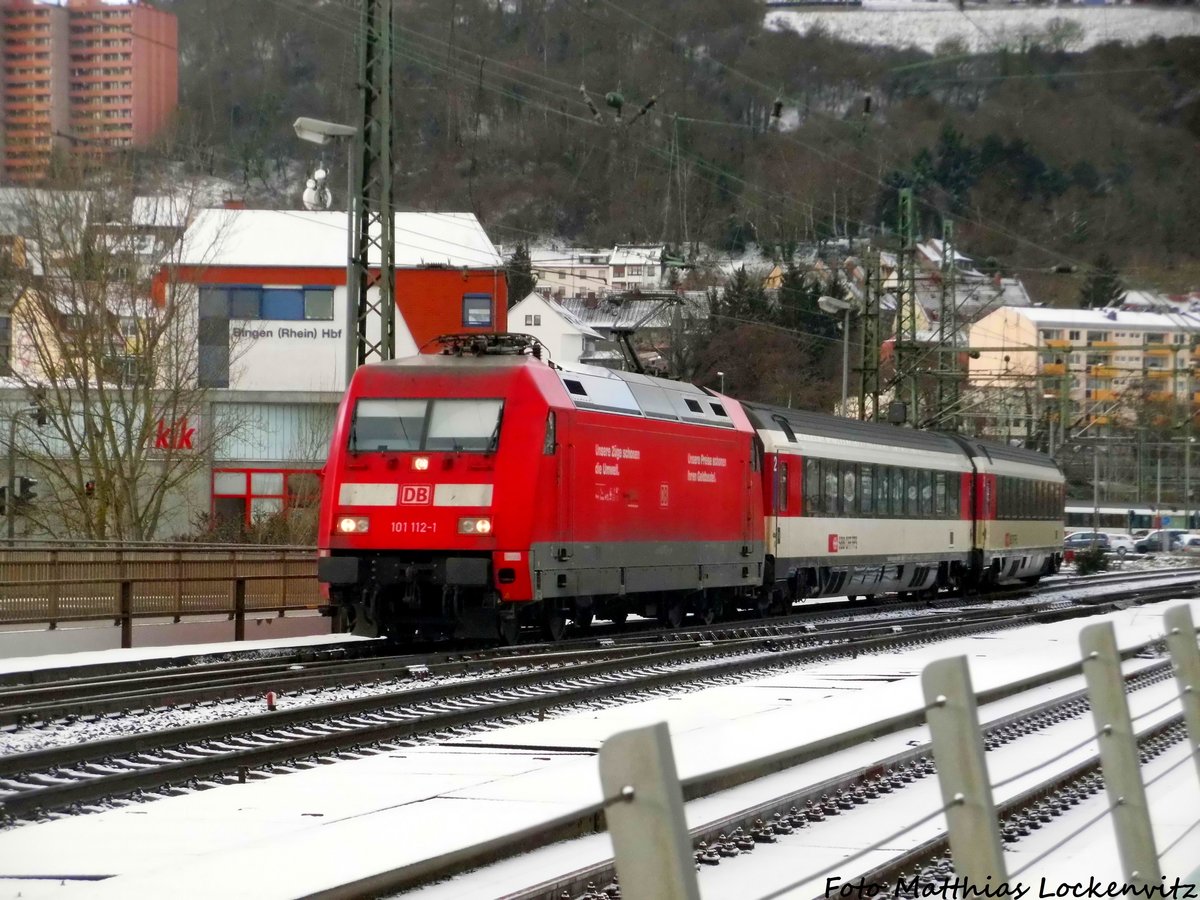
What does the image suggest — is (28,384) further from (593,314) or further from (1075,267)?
(593,314)

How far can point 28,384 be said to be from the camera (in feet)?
112

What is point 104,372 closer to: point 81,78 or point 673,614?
point 673,614

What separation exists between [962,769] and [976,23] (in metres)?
30.8

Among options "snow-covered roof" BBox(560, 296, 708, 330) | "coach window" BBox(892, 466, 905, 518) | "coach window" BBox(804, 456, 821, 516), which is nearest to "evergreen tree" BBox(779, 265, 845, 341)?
"snow-covered roof" BBox(560, 296, 708, 330)

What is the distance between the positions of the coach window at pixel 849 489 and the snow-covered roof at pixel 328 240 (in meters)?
30.6

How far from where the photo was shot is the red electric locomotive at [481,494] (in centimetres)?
1964

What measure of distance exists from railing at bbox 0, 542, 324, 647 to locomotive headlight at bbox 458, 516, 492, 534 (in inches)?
178

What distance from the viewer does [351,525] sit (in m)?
20.3

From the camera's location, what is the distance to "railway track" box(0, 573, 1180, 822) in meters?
10.1

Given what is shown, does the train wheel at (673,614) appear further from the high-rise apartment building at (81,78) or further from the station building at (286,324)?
the high-rise apartment building at (81,78)

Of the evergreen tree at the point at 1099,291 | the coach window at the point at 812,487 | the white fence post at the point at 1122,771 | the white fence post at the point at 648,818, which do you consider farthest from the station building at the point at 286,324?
the white fence post at the point at 648,818

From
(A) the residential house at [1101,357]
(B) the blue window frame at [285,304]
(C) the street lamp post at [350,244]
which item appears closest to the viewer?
(C) the street lamp post at [350,244]

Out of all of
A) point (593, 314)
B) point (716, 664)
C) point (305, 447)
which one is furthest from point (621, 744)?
point (593, 314)

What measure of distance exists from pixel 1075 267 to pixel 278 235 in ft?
121
